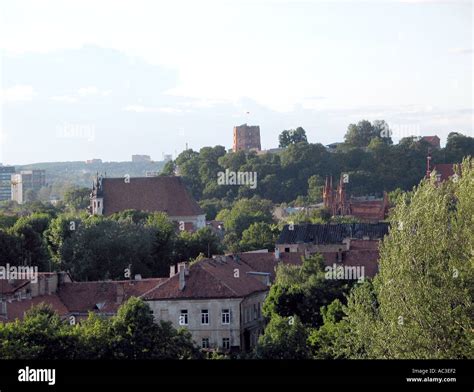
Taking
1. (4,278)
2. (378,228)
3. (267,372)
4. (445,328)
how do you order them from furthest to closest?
(378,228) → (4,278) → (445,328) → (267,372)

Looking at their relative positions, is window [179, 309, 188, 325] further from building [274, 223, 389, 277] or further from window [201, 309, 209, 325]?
building [274, 223, 389, 277]

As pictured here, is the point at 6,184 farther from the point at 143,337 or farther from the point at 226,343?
the point at 143,337

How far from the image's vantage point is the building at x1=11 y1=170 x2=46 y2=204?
238 feet

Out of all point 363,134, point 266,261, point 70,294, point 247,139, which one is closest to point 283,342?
point 70,294

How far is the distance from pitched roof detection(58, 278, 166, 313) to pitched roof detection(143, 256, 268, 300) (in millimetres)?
1049

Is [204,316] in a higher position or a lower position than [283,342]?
lower

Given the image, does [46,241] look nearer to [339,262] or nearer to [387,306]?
[339,262]

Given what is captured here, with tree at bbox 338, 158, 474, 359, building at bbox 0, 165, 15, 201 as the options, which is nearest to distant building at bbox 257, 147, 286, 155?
building at bbox 0, 165, 15, 201

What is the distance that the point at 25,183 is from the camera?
78.8m

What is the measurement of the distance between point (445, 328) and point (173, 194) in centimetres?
5215

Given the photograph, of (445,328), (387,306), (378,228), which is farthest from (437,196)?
(378,228)

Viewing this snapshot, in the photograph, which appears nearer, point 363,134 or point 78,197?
point 78,197

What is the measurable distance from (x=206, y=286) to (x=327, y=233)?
63.7ft

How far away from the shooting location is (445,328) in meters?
12.2
